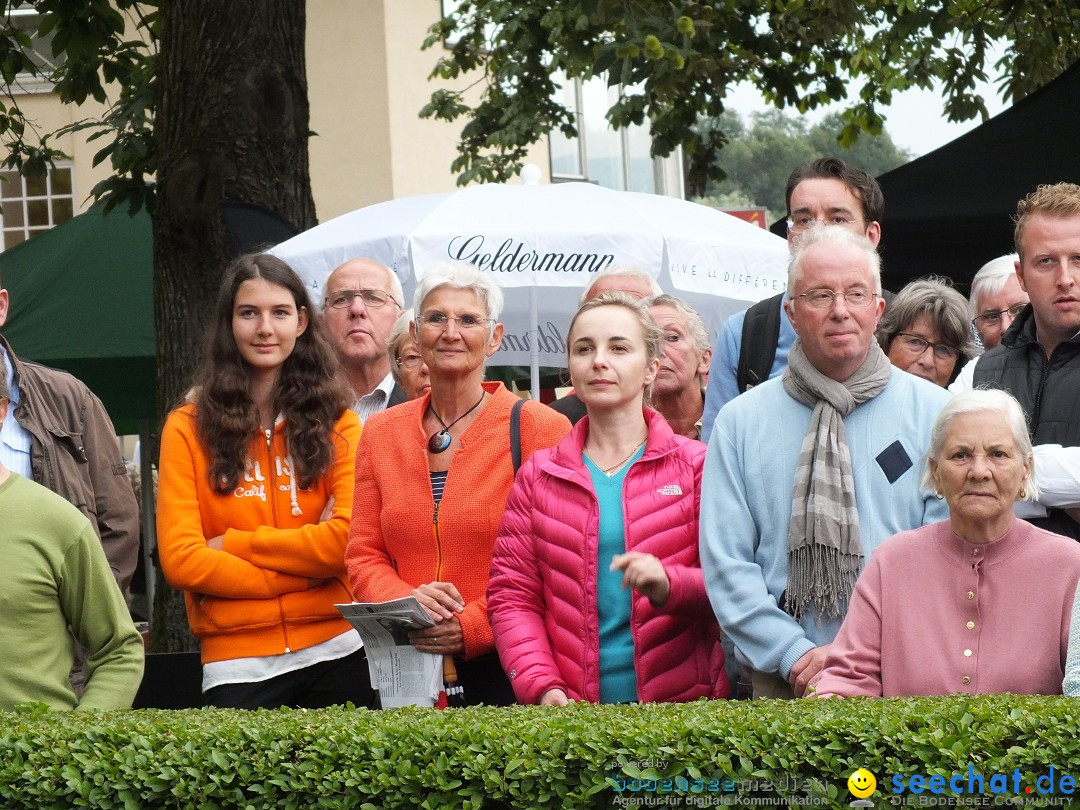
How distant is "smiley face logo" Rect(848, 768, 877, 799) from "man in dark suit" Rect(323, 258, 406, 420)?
3362 mm

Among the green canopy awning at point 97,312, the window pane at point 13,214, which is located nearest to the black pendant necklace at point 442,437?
the green canopy awning at point 97,312

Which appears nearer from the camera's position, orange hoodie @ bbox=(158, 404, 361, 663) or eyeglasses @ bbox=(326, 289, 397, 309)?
orange hoodie @ bbox=(158, 404, 361, 663)

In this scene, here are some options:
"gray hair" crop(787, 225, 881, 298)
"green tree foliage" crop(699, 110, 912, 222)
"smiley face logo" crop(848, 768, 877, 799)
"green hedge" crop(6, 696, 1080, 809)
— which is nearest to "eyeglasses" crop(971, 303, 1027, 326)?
"gray hair" crop(787, 225, 881, 298)

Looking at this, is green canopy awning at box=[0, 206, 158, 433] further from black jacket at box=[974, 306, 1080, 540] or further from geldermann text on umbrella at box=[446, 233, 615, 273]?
black jacket at box=[974, 306, 1080, 540]

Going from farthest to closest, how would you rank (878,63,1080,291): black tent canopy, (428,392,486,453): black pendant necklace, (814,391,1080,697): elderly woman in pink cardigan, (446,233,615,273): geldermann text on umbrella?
(878,63,1080,291): black tent canopy → (446,233,615,273): geldermann text on umbrella → (428,392,486,453): black pendant necklace → (814,391,1080,697): elderly woman in pink cardigan

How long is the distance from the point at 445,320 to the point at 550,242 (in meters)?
3.21

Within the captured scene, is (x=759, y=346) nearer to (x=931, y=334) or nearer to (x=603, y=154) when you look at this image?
(x=931, y=334)

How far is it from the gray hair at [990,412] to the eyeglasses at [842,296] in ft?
1.60

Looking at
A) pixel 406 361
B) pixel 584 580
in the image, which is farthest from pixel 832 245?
pixel 406 361

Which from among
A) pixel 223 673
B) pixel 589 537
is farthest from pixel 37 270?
pixel 589 537

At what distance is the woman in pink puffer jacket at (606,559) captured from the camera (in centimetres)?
452

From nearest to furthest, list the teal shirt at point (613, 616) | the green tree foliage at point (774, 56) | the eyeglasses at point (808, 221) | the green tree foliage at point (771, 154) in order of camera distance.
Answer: the teal shirt at point (613, 616) < the eyeglasses at point (808, 221) < the green tree foliage at point (774, 56) < the green tree foliage at point (771, 154)

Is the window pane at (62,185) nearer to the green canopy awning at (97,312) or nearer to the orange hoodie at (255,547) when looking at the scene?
the green canopy awning at (97,312)

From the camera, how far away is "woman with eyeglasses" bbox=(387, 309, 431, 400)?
6324mm
